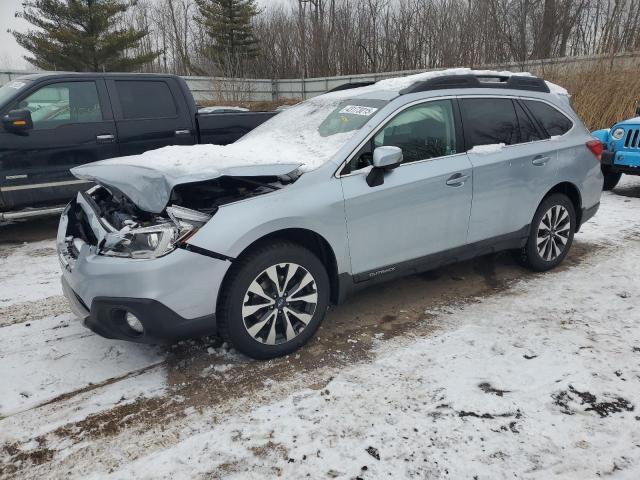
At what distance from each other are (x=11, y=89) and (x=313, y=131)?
13.8 feet

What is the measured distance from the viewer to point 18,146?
18.3ft

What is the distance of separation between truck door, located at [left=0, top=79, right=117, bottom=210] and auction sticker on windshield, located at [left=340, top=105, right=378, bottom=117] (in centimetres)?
362

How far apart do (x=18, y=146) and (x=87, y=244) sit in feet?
11.2

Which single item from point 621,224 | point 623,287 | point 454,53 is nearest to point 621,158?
point 621,224

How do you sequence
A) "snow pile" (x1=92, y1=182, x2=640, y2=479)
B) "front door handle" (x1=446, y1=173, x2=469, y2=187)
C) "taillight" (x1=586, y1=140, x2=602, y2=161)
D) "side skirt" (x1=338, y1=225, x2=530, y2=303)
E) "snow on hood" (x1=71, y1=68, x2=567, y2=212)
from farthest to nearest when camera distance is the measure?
"taillight" (x1=586, y1=140, x2=602, y2=161)
"front door handle" (x1=446, y1=173, x2=469, y2=187)
"side skirt" (x1=338, y1=225, x2=530, y2=303)
"snow on hood" (x1=71, y1=68, x2=567, y2=212)
"snow pile" (x1=92, y1=182, x2=640, y2=479)

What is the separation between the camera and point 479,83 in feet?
13.4

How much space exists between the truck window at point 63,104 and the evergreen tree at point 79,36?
28177 millimetres

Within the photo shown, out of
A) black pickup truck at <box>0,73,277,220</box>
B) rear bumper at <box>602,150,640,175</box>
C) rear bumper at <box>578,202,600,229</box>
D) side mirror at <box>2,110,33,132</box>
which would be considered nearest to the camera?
rear bumper at <box>578,202,600,229</box>

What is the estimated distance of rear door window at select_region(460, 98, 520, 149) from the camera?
3932 millimetres

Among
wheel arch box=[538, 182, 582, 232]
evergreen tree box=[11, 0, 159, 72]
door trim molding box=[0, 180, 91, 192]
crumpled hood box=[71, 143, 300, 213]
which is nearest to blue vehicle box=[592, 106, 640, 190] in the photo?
wheel arch box=[538, 182, 582, 232]

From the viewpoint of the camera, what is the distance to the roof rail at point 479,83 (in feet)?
12.3

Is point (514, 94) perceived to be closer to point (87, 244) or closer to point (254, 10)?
point (87, 244)

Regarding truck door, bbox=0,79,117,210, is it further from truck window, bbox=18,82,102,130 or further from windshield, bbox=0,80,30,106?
windshield, bbox=0,80,30,106

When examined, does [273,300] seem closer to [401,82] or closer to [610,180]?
[401,82]
